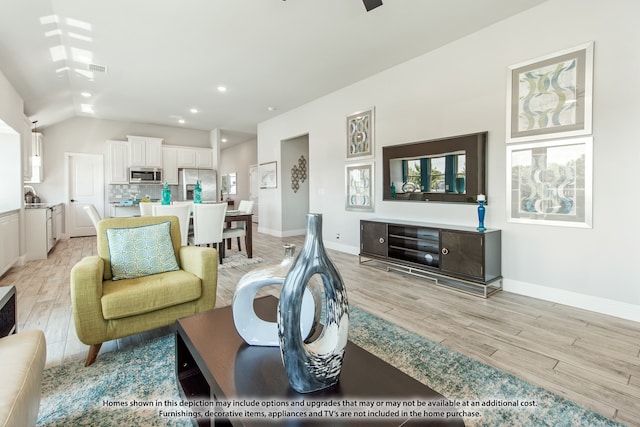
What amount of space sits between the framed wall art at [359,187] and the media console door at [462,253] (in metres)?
1.72

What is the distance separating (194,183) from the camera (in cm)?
820

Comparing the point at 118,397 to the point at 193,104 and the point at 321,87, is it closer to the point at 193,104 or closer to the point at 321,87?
the point at 321,87

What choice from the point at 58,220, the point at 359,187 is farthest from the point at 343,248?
the point at 58,220

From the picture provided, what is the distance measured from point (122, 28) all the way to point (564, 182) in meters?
4.94

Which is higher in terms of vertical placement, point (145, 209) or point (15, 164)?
point (15, 164)

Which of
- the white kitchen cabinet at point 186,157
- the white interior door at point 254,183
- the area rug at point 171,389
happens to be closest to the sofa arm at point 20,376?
the area rug at point 171,389

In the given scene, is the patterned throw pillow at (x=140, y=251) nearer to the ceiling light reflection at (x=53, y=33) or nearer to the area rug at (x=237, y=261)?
the area rug at (x=237, y=261)

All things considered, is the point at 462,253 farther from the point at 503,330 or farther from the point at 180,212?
the point at 180,212

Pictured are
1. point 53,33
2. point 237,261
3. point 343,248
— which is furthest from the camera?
point 343,248

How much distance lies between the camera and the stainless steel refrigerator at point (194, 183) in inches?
320

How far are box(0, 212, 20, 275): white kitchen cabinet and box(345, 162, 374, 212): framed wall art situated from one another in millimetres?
4766

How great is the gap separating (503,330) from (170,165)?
8.26 metres

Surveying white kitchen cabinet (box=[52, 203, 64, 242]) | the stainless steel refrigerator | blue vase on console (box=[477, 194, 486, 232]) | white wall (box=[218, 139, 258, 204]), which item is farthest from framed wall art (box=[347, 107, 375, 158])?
white kitchen cabinet (box=[52, 203, 64, 242])

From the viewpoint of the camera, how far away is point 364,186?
507cm
